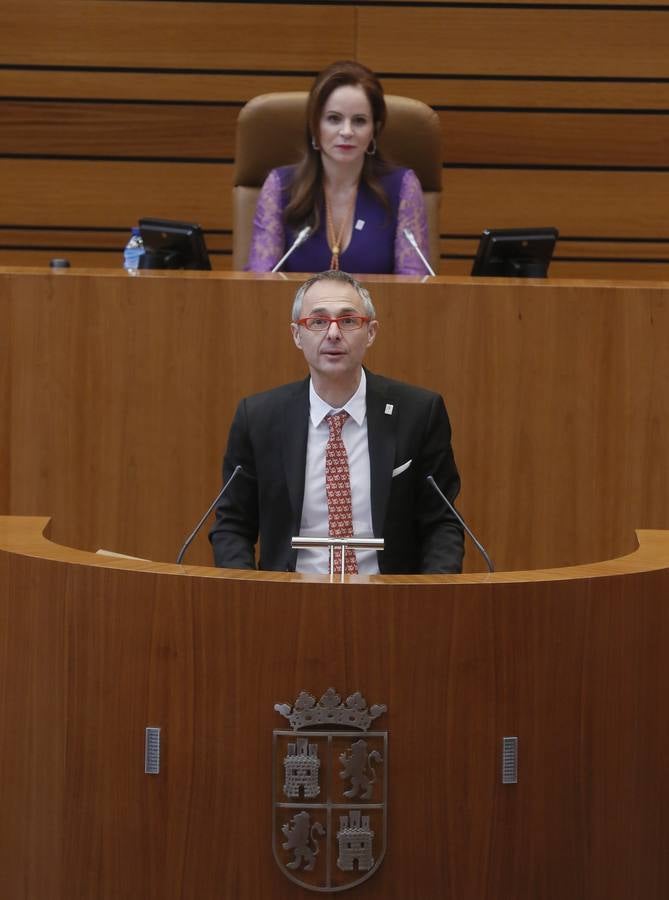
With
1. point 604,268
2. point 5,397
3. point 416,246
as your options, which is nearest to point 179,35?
point 604,268

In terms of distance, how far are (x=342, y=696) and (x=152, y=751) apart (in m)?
0.26

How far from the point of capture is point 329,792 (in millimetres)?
1924

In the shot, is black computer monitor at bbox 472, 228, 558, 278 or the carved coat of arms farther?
black computer monitor at bbox 472, 228, 558, 278

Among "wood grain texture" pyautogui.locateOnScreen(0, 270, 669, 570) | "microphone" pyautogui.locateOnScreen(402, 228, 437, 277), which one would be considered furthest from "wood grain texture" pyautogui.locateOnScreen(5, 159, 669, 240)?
"wood grain texture" pyautogui.locateOnScreen(0, 270, 669, 570)

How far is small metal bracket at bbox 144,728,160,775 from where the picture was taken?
6.36ft

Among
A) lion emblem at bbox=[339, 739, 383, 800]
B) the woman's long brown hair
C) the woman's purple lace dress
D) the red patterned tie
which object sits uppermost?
the woman's long brown hair

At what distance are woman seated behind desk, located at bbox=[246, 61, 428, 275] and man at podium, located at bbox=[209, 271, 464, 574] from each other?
114 centimetres

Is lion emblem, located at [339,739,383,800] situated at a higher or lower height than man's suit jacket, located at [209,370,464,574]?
lower

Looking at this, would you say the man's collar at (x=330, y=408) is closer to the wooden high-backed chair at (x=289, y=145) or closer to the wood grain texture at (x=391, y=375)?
the wood grain texture at (x=391, y=375)

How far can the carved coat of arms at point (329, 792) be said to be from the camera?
6.26ft

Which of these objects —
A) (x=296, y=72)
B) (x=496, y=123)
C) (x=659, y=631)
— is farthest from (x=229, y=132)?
(x=659, y=631)

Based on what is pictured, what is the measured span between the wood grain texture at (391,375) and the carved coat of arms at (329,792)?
4.62 feet

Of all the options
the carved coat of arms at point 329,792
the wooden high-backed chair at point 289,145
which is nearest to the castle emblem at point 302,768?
the carved coat of arms at point 329,792

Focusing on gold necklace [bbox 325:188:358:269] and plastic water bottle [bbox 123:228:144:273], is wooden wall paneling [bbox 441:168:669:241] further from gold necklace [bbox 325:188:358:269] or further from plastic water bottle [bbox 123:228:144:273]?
plastic water bottle [bbox 123:228:144:273]
